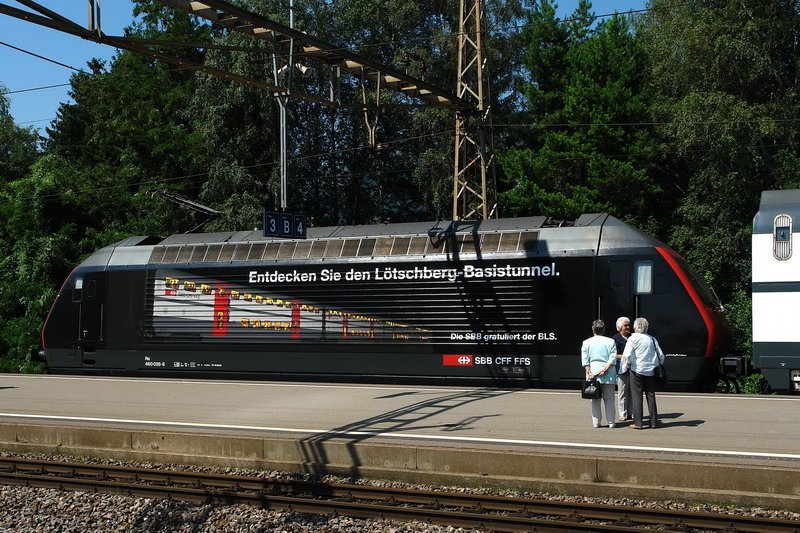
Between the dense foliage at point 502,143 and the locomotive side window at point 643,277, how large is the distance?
203 inches

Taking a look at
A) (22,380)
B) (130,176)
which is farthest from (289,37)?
(130,176)

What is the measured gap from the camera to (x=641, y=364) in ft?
38.1

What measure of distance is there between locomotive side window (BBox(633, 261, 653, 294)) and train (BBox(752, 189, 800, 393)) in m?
1.81

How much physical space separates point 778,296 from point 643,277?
7.66 feet

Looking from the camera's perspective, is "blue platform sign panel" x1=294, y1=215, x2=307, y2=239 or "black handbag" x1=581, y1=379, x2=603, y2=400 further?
"blue platform sign panel" x1=294, y1=215, x2=307, y2=239

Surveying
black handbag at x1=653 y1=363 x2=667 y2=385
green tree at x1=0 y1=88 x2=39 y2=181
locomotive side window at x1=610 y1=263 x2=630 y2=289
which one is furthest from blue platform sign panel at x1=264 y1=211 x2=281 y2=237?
green tree at x1=0 y1=88 x2=39 y2=181

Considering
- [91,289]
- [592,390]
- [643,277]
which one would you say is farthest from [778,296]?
[91,289]

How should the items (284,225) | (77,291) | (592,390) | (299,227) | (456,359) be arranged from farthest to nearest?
(77,291) → (456,359) → (299,227) → (284,225) → (592,390)

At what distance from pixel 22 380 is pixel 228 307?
5.86 m

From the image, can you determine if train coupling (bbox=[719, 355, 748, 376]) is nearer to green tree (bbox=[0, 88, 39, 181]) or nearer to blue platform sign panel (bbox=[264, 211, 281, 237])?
blue platform sign panel (bbox=[264, 211, 281, 237])

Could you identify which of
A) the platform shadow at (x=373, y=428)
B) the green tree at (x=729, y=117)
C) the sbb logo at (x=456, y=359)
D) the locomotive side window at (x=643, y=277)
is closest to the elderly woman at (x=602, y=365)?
the platform shadow at (x=373, y=428)

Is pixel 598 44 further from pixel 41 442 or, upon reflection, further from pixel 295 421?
pixel 41 442

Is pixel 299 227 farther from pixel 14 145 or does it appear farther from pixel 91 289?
pixel 14 145

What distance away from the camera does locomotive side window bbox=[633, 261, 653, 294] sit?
16.1m
